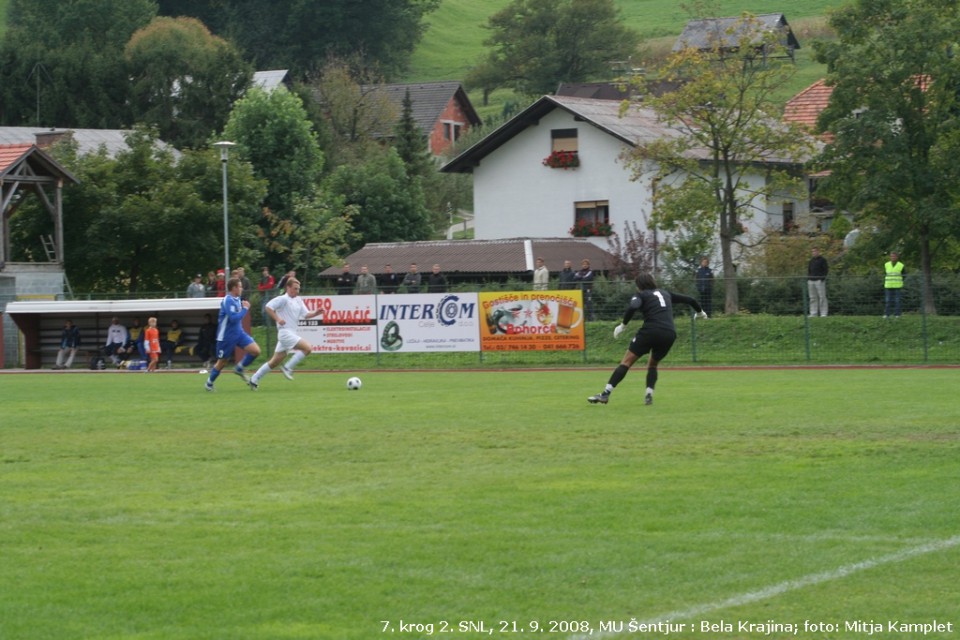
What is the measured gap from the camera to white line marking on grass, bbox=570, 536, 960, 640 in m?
6.48

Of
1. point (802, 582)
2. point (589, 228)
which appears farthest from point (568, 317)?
point (802, 582)

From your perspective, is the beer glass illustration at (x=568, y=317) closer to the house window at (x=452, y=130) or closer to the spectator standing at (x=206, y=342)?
the spectator standing at (x=206, y=342)

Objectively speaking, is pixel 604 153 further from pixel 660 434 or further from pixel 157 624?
pixel 157 624

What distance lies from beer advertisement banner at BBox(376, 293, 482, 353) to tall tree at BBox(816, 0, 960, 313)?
34.0 ft

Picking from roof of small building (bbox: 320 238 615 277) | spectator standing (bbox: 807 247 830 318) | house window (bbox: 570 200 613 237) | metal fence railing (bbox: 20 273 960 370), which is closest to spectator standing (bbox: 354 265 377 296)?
metal fence railing (bbox: 20 273 960 370)

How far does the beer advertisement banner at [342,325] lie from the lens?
3453 cm

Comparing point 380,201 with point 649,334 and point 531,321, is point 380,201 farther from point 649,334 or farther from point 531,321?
point 649,334

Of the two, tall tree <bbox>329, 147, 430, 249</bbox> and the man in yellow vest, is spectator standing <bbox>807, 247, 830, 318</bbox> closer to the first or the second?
the man in yellow vest

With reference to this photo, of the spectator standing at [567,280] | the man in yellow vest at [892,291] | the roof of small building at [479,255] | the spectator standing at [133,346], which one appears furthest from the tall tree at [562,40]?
the man in yellow vest at [892,291]

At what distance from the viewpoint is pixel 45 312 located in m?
37.3

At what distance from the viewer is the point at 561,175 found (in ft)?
188

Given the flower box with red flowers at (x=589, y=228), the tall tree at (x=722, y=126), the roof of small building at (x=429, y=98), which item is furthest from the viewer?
the roof of small building at (x=429, y=98)

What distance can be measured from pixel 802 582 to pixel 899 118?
101 feet

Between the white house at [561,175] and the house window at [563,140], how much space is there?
0.04 meters
